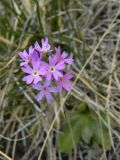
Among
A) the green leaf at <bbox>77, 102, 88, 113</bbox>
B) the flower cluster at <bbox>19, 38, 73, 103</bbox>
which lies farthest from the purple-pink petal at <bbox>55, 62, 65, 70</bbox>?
the green leaf at <bbox>77, 102, 88, 113</bbox>

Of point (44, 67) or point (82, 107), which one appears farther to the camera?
point (82, 107)

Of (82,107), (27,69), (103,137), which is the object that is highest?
(27,69)

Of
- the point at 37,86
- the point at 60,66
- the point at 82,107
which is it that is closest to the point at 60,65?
the point at 60,66

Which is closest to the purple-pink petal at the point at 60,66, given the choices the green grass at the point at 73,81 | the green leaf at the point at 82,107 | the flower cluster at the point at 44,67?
the flower cluster at the point at 44,67

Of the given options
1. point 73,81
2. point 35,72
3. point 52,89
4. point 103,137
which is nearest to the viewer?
point 35,72

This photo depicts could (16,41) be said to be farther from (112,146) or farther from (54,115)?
(112,146)

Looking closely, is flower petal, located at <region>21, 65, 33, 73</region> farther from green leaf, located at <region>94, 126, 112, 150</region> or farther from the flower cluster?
green leaf, located at <region>94, 126, 112, 150</region>

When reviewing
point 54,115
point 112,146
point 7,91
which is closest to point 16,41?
point 7,91

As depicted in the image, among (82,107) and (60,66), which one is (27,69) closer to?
(60,66)

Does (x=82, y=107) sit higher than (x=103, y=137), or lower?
higher

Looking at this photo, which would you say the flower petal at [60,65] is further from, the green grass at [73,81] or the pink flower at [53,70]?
the green grass at [73,81]
